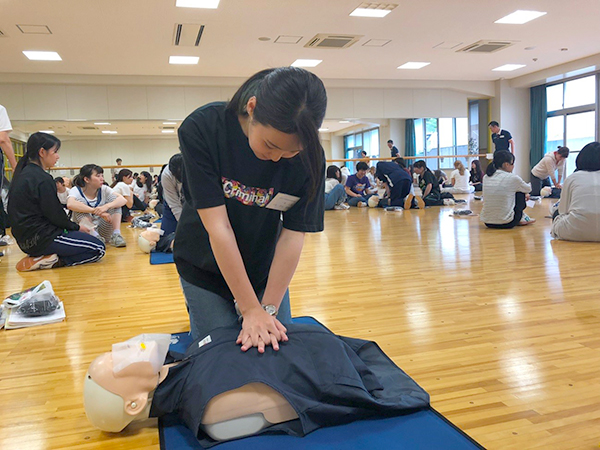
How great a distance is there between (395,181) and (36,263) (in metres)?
6.13

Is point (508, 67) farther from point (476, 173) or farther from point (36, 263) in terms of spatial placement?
point (36, 263)

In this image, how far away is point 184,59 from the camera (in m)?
9.33

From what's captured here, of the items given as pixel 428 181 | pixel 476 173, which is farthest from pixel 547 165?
pixel 476 173

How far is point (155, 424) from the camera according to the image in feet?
4.83

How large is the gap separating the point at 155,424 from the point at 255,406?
367 millimetres

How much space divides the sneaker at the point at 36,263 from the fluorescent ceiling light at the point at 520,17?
7129 mm

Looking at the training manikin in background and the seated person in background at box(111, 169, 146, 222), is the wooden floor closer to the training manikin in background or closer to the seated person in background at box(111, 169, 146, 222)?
the training manikin in background

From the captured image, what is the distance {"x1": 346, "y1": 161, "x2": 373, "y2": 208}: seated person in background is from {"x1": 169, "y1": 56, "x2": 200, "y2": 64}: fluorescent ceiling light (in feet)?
12.7

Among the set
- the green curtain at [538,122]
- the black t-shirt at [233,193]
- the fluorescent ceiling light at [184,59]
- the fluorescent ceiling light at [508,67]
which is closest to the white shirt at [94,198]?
the black t-shirt at [233,193]

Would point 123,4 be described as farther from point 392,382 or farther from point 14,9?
point 392,382

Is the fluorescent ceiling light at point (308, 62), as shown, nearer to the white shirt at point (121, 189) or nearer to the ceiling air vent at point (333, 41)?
the ceiling air vent at point (333, 41)

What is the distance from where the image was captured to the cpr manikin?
1305mm

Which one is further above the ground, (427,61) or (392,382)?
(427,61)

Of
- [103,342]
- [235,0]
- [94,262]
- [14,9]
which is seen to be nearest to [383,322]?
[103,342]
